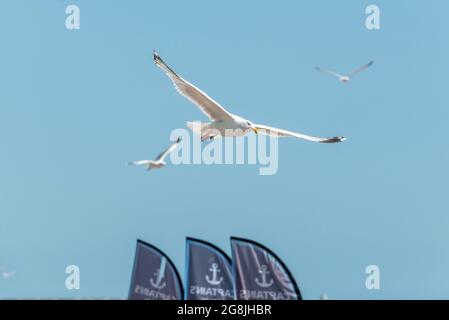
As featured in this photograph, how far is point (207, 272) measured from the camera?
1847 cm

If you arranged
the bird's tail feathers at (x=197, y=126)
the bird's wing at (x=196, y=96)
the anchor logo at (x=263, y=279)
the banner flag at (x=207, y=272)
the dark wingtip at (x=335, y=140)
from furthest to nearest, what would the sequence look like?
1. the dark wingtip at (x=335, y=140)
2. the bird's tail feathers at (x=197, y=126)
3. the bird's wing at (x=196, y=96)
4. the banner flag at (x=207, y=272)
5. the anchor logo at (x=263, y=279)

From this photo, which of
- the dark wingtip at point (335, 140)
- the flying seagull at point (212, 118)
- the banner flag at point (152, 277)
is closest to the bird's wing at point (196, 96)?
the flying seagull at point (212, 118)

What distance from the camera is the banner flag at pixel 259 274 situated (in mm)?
17609

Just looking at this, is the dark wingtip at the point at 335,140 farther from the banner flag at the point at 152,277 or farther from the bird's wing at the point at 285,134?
the banner flag at the point at 152,277

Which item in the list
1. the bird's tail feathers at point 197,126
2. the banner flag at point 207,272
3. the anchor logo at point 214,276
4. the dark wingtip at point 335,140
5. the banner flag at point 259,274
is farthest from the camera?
the dark wingtip at point 335,140

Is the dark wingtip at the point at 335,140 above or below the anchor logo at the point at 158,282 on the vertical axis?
above

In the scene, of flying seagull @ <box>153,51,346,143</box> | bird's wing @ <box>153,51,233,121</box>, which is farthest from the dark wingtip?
bird's wing @ <box>153,51,233,121</box>

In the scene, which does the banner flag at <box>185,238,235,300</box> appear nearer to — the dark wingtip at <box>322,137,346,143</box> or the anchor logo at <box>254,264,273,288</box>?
the anchor logo at <box>254,264,273,288</box>

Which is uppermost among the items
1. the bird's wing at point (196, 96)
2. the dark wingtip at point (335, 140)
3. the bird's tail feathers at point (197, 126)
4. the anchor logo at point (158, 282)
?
the bird's wing at point (196, 96)

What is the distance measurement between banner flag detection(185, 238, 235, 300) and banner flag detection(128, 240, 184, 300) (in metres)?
0.25

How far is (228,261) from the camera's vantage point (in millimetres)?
18391

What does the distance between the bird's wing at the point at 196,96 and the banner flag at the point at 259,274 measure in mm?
3967
